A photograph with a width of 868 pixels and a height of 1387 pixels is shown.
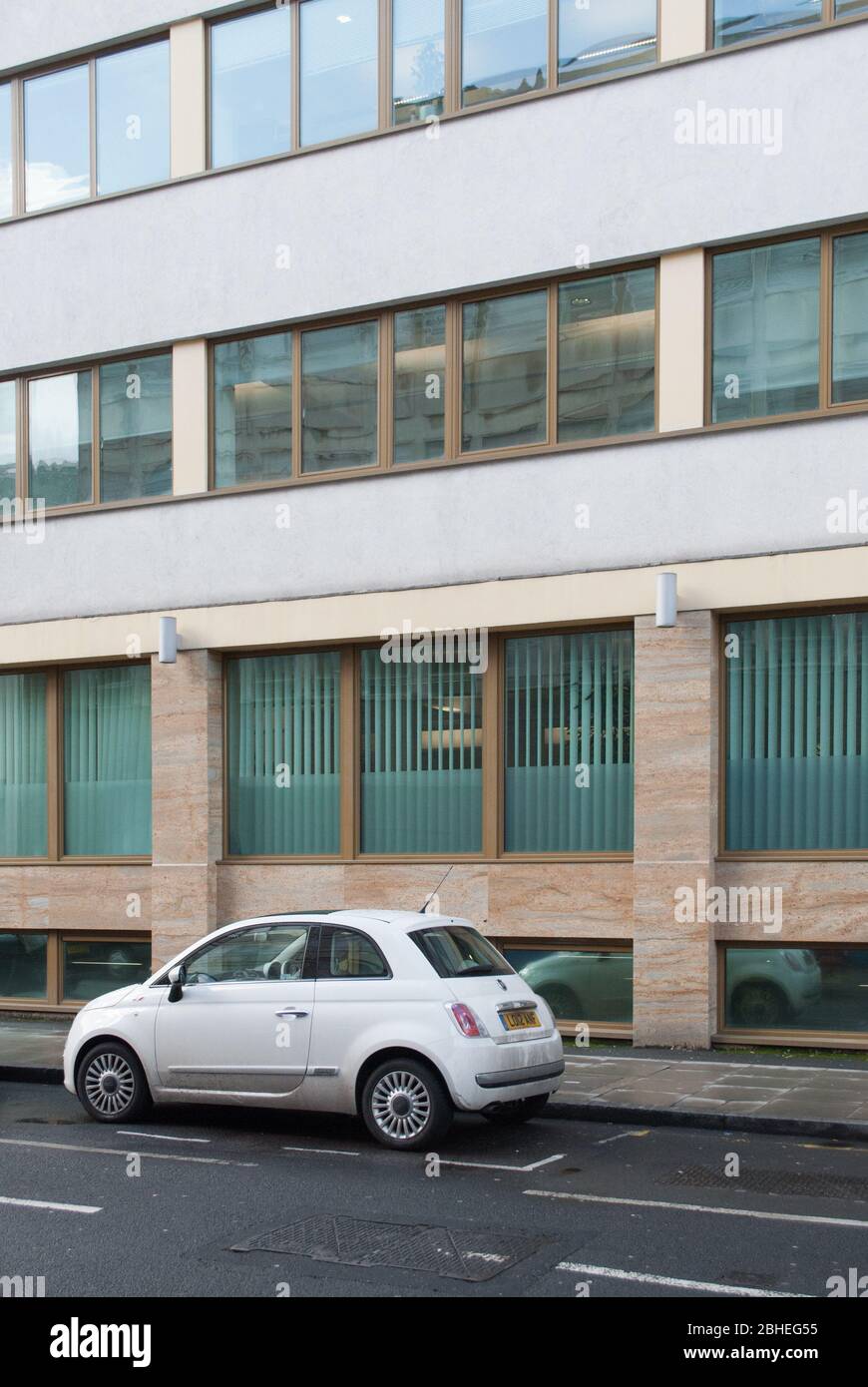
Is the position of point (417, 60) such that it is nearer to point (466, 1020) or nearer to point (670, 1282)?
point (466, 1020)

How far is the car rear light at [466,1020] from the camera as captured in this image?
9.77 meters

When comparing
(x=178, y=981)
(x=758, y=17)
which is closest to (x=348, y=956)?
(x=178, y=981)

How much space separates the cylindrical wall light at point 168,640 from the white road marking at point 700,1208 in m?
9.26

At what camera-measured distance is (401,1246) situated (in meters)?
7.50

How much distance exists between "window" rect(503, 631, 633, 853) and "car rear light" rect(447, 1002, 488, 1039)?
5.15m

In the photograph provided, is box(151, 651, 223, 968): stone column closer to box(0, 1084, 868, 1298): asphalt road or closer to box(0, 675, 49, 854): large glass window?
box(0, 675, 49, 854): large glass window

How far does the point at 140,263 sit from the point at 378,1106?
1100 cm

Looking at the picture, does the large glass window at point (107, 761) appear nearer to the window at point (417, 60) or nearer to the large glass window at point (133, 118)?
the large glass window at point (133, 118)

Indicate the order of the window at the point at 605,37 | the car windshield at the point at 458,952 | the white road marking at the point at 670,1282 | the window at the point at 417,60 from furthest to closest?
the window at the point at 417,60 < the window at the point at 605,37 < the car windshield at the point at 458,952 < the white road marking at the point at 670,1282

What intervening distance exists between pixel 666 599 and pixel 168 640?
5.68 m

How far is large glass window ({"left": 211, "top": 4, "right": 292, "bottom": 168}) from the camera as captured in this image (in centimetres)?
1677

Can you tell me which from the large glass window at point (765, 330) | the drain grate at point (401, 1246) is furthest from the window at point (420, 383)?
the drain grate at point (401, 1246)

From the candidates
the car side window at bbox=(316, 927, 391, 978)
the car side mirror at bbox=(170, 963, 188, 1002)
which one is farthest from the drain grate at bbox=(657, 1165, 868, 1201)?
→ the car side mirror at bbox=(170, 963, 188, 1002)
